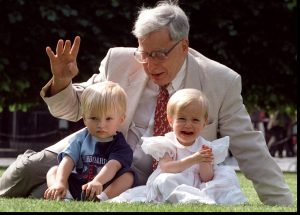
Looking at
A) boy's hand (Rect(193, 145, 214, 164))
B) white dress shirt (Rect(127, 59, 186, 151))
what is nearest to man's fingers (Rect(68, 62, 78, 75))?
white dress shirt (Rect(127, 59, 186, 151))

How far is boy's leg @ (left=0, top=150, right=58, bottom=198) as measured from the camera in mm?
3695

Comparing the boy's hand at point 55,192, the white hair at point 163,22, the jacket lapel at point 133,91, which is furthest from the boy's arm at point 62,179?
the white hair at point 163,22

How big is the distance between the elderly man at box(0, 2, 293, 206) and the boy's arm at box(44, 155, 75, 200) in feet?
1.59

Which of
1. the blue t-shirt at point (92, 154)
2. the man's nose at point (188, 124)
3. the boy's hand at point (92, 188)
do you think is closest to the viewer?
the boy's hand at point (92, 188)

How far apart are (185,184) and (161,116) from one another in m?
0.84

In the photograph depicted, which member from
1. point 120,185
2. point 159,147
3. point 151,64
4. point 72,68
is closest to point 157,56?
point 151,64

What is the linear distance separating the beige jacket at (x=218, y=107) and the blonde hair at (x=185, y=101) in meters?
0.48

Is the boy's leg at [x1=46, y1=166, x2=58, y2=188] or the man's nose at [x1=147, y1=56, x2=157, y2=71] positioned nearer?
the boy's leg at [x1=46, y1=166, x2=58, y2=188]

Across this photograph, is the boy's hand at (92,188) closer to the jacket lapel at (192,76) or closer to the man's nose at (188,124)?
the man's nose at (188,124)

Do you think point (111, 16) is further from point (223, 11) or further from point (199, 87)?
point (199, 87)

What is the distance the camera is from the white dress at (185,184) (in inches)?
123

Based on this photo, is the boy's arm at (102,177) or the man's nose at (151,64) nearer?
the boy's arm at (102,177)

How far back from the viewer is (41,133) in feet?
50.6

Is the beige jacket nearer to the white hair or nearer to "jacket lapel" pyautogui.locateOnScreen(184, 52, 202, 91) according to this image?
"jacket lapel" pyautogui.locateOnScreen(184, 52, 202, 91)
